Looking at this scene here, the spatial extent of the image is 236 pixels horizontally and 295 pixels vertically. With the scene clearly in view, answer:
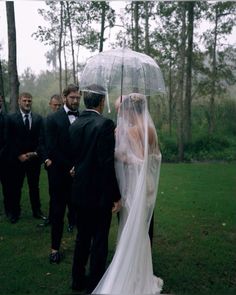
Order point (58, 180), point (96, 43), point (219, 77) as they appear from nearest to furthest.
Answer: point (58, 180), point (96, 43), point (219, 77)

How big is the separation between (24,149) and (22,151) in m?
0.05

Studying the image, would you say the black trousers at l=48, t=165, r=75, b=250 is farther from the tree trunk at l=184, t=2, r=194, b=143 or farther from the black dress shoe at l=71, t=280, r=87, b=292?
the tree trunk at l=184, t=2, r=194, b=143

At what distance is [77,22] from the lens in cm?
2173

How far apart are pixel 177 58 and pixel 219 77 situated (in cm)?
279

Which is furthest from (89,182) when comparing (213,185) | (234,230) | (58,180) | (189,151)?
(189,151)

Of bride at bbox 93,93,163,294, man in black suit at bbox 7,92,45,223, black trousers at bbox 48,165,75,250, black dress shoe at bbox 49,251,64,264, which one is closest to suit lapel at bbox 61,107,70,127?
black trousers at bbox 48,165,75,250

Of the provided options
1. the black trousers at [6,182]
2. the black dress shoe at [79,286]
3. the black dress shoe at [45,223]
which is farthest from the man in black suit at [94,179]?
the black trousers at [6,182]

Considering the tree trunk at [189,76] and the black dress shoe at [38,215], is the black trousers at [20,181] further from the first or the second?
the tree trunk at [189,76]

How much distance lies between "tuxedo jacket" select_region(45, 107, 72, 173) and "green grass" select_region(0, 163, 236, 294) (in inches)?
51.1

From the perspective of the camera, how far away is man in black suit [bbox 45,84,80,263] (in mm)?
4879

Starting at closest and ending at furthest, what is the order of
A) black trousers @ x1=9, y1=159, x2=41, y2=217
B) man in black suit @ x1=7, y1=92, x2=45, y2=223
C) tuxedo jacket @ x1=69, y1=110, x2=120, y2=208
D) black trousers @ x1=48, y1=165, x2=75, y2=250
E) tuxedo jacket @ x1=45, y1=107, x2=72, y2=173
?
1. tuxedo jacket @ x1=69, y1=110, x2=120, y2=208
2. black trousers @ x1=48, y1=165, x2=75, y2=250
3. tuxedo jacket @ x1=45, y1=107, x2=72, y2=173
4. man in black suit @ x1=7, y1=92, x2=45, y2=223
5. black trousers @ x1=9, y1=159, x2=41, y2=217

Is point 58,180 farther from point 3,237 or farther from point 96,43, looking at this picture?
→ point 96,43

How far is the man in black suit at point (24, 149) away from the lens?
6.53m

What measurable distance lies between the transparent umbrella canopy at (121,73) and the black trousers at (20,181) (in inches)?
122
